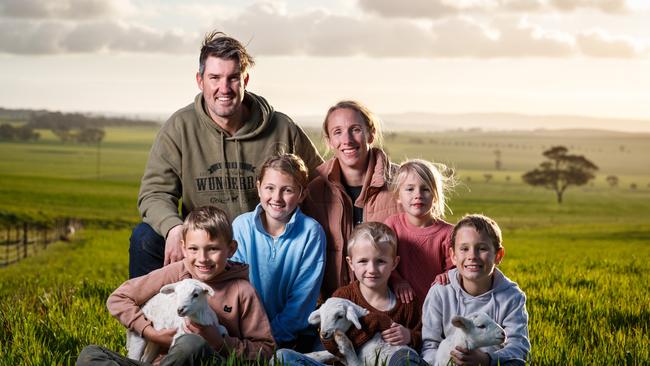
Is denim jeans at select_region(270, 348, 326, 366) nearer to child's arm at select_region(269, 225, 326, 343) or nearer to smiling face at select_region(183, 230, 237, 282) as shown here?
child's arm at select_region(269, 225, 326, 343)

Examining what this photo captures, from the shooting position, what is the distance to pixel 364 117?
679cm

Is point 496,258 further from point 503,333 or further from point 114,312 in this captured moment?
point 114,312

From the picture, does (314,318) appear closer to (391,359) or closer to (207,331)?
(391,359)

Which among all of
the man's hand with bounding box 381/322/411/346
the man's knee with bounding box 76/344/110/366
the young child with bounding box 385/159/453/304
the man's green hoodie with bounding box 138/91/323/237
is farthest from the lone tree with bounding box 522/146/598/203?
the man's knee with bounding box 76/344/110/366

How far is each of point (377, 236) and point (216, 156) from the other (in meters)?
2.33

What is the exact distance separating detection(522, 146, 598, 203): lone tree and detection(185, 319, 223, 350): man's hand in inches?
2633

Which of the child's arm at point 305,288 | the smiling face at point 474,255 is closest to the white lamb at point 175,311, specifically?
the child's arm at point 305,288

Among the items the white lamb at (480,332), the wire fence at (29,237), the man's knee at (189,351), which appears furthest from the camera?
the wire fence at (29,237)

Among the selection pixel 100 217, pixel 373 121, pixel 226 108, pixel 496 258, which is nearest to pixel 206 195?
pixel 226 108

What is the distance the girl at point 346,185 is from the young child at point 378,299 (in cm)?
82

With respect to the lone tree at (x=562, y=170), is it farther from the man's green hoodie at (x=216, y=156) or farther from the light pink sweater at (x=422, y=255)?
the light pink sweater at (x=422, y=255)

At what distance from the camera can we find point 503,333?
5.43 meters

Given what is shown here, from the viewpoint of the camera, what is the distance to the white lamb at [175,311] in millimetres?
5312

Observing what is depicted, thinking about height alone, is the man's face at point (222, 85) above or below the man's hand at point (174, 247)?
above
